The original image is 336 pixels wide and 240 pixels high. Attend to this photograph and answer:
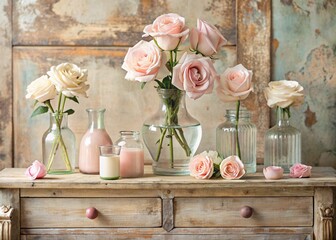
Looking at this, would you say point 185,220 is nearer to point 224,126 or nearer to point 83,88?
point 224,126

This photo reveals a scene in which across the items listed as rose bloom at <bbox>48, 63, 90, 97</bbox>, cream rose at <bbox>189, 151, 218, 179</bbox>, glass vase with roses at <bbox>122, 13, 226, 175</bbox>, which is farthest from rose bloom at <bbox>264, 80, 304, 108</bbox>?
rose bloom at <bbox>48, 63, 90, 97</bbox>

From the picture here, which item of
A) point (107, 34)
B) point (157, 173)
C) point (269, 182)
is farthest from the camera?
point (107, 34)

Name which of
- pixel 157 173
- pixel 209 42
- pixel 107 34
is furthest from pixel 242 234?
pixel 107 34

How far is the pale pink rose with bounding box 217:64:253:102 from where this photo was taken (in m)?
2.52

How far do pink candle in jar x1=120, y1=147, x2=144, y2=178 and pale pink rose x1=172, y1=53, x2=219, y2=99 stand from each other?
0.31 meters

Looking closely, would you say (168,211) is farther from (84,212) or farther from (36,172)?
(36,172)

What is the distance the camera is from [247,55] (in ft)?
9.32

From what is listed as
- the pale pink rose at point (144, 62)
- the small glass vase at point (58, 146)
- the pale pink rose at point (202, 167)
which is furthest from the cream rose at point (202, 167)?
the small glass vase at point (58, 146)

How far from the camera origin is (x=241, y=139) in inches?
104

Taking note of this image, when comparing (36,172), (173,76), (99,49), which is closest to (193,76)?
(173,76)

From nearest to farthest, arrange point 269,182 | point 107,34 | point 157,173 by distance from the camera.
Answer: point 269,182
point 157,173
point 107,34

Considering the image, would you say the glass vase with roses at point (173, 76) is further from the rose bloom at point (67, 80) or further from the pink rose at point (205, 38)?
the rose bloom at point (67, 80)

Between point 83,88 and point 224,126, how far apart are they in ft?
1.89

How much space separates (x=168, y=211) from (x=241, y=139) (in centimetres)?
44
